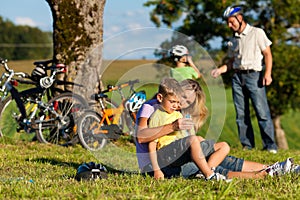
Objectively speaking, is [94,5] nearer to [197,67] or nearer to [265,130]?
[197,67]

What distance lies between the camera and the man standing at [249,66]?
9164 millimetres

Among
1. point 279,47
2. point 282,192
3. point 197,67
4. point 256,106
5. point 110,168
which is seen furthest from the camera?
point 279,47

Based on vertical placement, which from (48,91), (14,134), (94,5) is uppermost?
(94,5)

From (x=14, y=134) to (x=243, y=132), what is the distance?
3.43 m

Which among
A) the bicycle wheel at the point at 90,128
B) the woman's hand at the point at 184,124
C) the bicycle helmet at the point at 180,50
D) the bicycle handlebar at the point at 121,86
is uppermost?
the bicycle helmet at the point at 180,50

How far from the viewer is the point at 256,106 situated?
9438 millimetres

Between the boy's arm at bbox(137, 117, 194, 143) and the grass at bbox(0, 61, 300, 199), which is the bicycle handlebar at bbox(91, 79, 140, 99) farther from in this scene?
the boy's arm at bbox(137, 117, 194, 143)

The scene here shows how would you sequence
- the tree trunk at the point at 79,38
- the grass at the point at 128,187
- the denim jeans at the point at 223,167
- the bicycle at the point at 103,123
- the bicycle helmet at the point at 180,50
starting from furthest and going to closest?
the tree trunk at the point at 79,38 → the bicycle at the point at 103,123 → the bicycle helmet at the point at 180,50 → the denim jeans at the point at 223,167 → the grass at the point at 128,187

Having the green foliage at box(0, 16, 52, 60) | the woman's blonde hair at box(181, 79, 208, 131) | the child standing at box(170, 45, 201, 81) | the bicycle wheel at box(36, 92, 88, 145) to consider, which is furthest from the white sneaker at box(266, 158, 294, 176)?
the green foliage at box(0, 16, 52, 60)

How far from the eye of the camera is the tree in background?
20594 mm

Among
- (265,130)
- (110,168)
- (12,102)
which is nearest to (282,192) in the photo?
(110,168)

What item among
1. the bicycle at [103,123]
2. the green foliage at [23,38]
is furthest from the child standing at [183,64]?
the green foliage at [23,38]

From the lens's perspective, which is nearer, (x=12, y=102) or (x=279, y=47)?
(x=12, y=102)

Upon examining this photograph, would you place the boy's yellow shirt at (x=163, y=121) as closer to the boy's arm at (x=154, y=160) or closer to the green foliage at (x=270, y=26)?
the boy's arm at (x=154, y=160)
